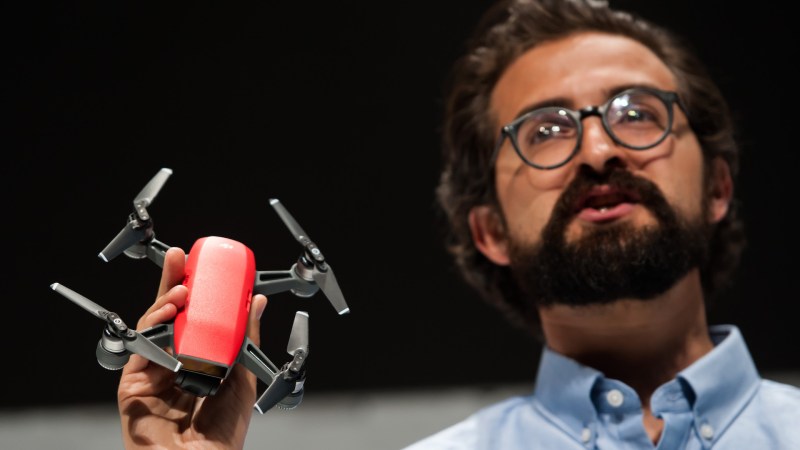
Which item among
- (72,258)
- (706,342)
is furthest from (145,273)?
(706,342)

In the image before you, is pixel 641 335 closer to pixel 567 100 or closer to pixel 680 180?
pixel 680 180

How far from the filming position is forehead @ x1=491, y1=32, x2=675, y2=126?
144cm

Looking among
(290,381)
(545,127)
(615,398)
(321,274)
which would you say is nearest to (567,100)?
(545,127)

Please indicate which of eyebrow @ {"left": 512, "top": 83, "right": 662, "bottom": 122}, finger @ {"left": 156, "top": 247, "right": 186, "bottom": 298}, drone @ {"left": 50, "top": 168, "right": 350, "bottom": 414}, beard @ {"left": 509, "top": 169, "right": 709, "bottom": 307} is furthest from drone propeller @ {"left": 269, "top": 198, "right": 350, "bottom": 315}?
eyebrow @ {"left": 512, "top": 83, "right": 662, "bottom": 122}

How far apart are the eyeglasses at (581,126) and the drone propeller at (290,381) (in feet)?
1.74

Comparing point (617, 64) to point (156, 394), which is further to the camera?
point (617, 64)

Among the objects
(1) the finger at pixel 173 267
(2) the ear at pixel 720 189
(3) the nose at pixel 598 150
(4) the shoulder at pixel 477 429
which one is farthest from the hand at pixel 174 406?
(2) the ear at pixel 720 189

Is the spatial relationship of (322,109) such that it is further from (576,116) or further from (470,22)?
(576,116)

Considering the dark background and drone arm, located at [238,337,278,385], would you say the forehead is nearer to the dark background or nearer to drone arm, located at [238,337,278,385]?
the dark background

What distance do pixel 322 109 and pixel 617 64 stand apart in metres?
0.57

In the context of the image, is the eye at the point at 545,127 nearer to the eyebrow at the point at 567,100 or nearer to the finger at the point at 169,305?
the eyebrow at the point at 567,100

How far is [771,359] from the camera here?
5.88ft

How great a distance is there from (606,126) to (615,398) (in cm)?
37

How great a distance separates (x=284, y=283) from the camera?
106cm
